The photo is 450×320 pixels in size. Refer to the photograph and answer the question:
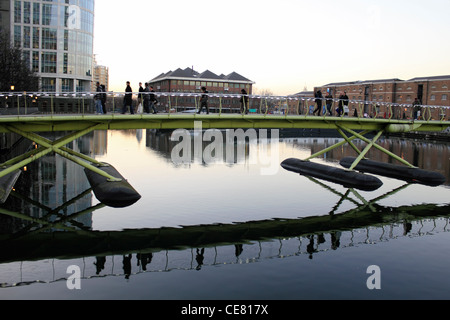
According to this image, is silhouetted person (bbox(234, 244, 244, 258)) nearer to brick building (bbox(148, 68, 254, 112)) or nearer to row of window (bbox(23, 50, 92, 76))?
row of window (bbox(23, 50, 92, 76))

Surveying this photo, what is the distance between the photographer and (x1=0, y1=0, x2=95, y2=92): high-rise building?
95125 mm

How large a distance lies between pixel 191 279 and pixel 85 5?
102 meters

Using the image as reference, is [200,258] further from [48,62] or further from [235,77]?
[235,77]

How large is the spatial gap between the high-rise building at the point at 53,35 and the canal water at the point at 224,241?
73.7 metres

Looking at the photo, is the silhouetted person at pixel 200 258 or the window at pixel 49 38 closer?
the silhouetted person at pixel 200 258

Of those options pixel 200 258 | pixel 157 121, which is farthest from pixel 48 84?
pixel 200 258

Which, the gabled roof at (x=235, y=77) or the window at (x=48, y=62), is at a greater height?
the gabled roof at (x=235, y=77)

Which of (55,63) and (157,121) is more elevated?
(55,63)

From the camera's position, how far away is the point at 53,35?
322 feet

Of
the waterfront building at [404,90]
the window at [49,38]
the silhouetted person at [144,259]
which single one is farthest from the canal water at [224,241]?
the waterfront building at [404,90]

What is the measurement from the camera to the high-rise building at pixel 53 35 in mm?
95125

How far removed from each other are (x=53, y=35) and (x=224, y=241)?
93719 mm

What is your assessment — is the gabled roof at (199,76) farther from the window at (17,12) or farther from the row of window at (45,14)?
the window at (17,12)
